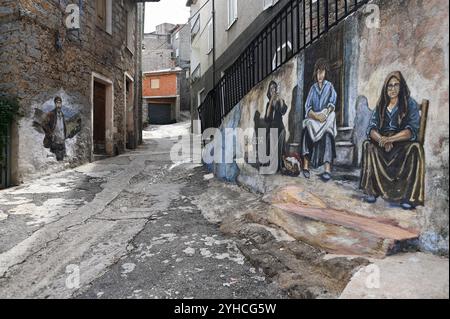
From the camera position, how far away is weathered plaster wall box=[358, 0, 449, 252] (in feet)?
7.07

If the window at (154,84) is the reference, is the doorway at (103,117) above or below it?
below

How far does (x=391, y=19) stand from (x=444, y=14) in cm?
46

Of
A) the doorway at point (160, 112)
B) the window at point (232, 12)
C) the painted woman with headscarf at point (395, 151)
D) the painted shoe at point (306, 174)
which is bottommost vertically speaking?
the painted shoe at point (306, 174)

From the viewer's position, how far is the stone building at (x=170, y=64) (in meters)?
29.1

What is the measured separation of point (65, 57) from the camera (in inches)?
295

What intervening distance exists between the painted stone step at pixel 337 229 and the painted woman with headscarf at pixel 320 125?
1.16 feet

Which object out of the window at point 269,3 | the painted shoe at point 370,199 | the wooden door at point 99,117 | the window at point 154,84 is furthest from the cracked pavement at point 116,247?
the window at point 154,84

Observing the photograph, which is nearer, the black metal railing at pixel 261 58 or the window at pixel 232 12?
the black metal railing at pixel 261 58

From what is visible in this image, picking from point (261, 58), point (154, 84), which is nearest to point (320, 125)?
point (261, 58)

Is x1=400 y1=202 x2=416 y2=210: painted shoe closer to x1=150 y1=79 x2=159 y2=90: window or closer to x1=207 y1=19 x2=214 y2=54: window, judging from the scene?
x1=207 y1=19 x2=214 y2=54: window

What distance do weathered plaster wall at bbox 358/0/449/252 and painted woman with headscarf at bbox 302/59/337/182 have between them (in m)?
0.75

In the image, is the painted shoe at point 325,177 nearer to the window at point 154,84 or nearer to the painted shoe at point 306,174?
the painted shoe at point 306,174
